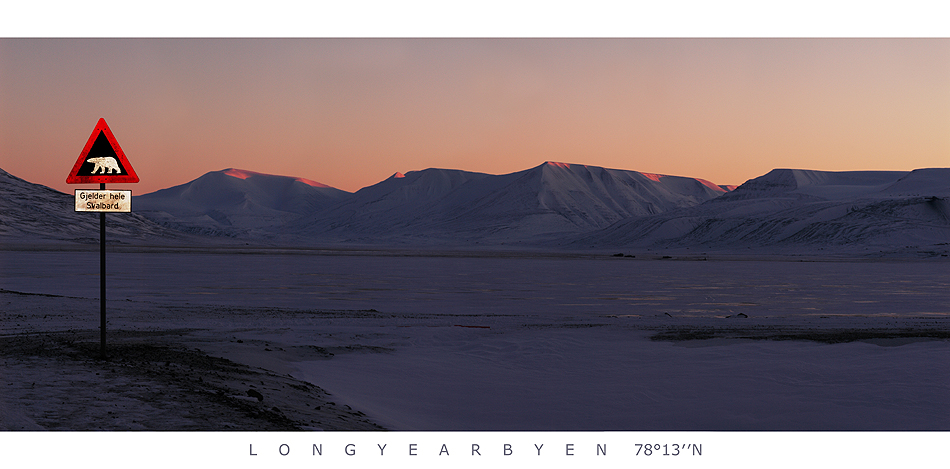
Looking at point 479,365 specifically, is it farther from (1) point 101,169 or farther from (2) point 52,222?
(2) point 52,222

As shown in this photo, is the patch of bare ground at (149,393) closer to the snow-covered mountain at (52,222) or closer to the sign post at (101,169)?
the sign post at (101,169)

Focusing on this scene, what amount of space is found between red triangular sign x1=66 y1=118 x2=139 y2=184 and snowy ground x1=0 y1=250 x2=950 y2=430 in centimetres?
249

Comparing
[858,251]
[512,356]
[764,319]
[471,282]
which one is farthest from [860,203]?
[512,356]

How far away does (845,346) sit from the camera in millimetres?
14125

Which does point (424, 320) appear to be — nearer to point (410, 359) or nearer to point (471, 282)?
point (410, 359)

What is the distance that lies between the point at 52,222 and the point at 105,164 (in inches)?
5634

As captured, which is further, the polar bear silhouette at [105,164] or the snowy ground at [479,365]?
the polar bear silhouette at [105,164]

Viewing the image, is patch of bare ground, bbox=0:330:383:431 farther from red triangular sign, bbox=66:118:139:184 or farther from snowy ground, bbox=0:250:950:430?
red triangular sign, bbox=66:118:139:184

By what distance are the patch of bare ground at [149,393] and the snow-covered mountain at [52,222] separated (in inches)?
4591

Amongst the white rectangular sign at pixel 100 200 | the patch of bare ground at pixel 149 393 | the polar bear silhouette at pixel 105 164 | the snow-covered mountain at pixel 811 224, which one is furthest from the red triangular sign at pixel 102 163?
the snow-covered mountain at pixel 811 224

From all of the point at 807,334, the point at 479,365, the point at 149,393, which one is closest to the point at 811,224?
the point at 807,334

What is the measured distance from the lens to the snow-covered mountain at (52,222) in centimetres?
12119

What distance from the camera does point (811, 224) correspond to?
436ft
